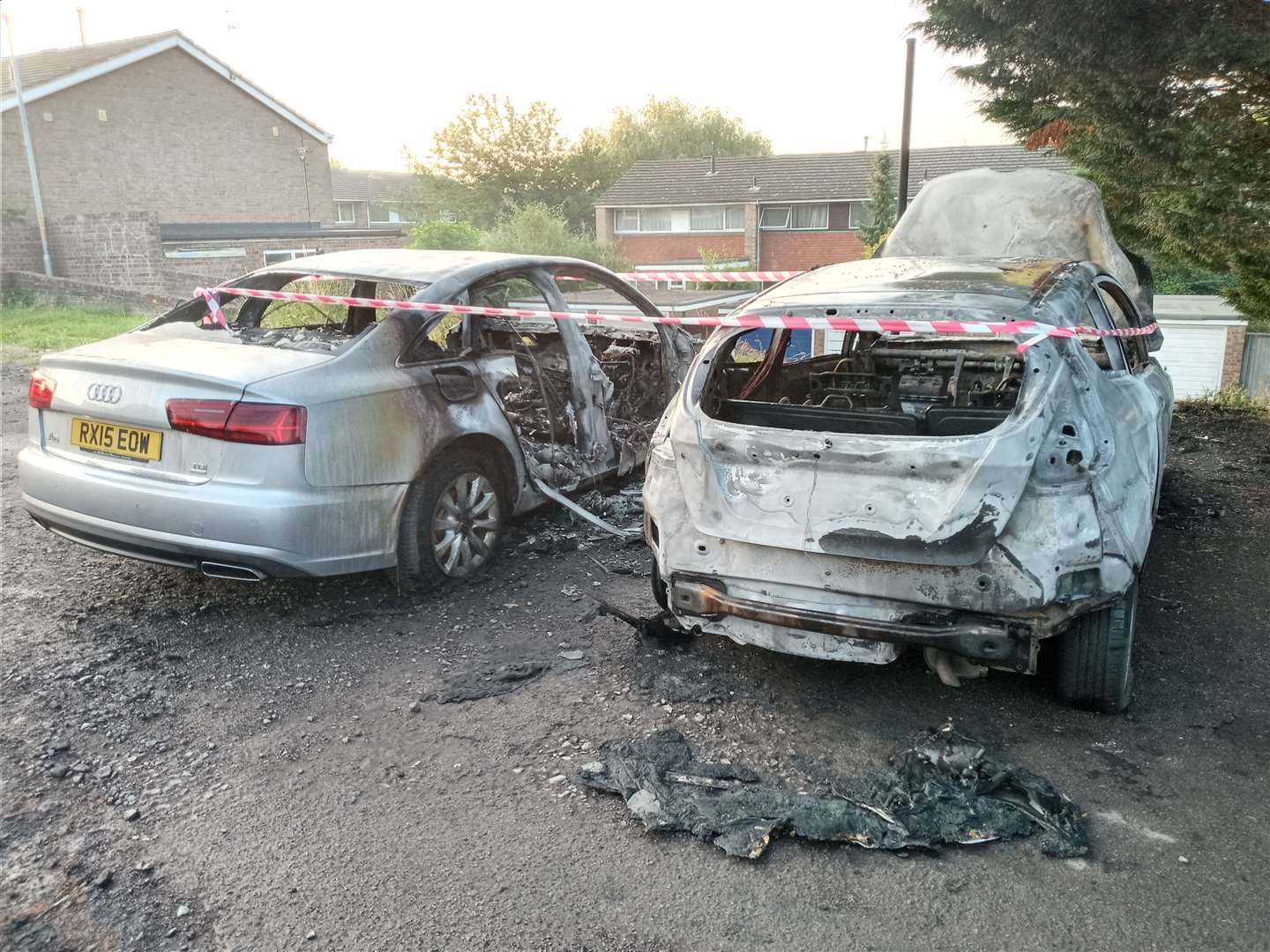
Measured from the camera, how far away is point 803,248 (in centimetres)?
4056

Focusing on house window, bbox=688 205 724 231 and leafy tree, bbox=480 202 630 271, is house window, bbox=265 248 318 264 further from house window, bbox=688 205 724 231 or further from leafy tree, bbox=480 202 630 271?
house window, bbox=688 205 724 231

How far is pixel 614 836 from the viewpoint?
9.50ft

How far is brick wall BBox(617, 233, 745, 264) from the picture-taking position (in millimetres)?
41281

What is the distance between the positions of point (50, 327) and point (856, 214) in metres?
31.3

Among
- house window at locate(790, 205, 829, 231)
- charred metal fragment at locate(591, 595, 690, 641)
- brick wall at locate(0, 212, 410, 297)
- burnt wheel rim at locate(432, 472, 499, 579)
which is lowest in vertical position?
charred metal fragment at locate(591, 595, 690, 641)

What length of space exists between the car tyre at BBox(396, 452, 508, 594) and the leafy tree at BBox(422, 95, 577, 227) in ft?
151

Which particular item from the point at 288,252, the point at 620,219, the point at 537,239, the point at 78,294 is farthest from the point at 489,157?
the point at 78,294

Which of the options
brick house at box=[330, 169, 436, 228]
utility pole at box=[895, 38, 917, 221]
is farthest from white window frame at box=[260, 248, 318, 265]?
brick house at box=[330, 169, 436, 228]

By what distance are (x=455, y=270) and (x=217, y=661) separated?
2262mm

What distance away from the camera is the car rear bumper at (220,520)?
3.96 meters

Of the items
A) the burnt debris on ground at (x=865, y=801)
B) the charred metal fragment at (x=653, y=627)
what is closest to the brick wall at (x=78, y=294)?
the charred metal fragment at (x=653, y=627)

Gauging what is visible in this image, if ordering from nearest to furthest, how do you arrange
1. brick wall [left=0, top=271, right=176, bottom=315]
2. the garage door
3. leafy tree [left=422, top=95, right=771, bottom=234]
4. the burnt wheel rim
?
the burnt wheel rim
brick wall [left=0, top=271, right=176, bottom=315]
the garage door
leafy tree [left=422, top=95, right=771, bottom=234]

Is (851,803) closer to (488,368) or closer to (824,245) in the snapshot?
(488,368)

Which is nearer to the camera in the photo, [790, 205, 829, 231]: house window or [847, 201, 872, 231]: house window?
[847, 201, 872, 231]: house window
